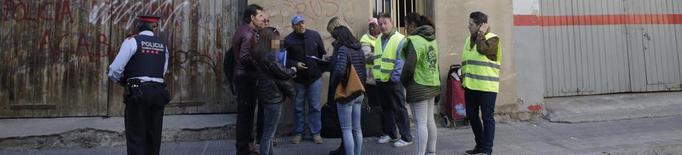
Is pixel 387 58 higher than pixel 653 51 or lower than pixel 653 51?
lower

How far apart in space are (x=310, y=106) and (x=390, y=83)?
101 cm

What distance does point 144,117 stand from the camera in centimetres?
493

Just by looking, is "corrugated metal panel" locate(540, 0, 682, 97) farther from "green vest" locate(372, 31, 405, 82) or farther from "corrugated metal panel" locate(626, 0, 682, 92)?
"green vest" locate(372, 31, 405, 82)

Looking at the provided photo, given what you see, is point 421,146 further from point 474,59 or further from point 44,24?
point 44,24

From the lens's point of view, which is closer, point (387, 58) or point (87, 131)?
point (387, 58)

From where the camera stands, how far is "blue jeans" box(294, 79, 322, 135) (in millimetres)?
6492

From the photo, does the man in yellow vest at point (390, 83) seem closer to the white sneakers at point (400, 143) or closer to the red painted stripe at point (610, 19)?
the white sneakers at point (400, 143)

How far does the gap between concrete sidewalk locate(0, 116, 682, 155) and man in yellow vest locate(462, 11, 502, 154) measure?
0.56m

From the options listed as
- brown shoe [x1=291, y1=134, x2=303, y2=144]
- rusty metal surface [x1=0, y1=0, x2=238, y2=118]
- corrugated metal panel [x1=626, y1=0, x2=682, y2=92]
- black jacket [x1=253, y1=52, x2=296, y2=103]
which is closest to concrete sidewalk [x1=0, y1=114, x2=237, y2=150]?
rusty metal surface [x1=0, y1=0, x2=238, y2=118]

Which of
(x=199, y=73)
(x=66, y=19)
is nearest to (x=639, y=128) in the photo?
(x=199, y=73)

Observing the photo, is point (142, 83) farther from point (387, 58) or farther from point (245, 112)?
point (387, 58)

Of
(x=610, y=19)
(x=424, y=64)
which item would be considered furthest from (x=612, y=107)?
(x=424, y=64)

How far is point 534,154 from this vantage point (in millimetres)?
5945

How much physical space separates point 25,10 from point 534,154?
639cm
